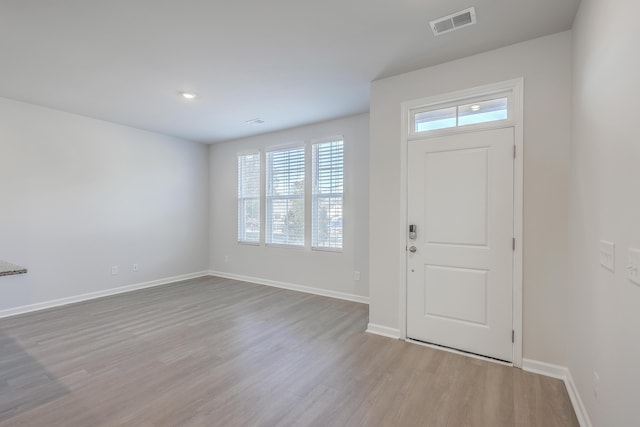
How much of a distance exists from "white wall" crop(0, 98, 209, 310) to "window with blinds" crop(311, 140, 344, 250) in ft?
8.85

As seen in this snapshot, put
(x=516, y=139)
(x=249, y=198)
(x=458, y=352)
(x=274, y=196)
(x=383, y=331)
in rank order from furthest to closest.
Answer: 1. (x=249, y=198)
2. (x=274, y=196)
3. (x=383, y=331)
4. (x=458, y=352)
5. (x=516, y=139)

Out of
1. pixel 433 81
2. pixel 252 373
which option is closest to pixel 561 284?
pixel 433 81

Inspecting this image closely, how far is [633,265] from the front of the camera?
122 centimetres

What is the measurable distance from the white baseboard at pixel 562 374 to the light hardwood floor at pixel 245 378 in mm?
59

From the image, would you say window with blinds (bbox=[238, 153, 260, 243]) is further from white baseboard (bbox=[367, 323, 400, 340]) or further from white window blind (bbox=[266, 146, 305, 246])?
white baseboard (bbox=[367, 323, 400, 340])

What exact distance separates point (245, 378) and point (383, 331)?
151 centimetres

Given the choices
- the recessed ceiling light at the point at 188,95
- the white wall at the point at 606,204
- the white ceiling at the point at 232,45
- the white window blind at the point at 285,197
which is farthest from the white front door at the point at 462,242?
the recessed ceiling light at the point at 188,95

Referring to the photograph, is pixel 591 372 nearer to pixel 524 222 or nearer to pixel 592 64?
pixel 524 222

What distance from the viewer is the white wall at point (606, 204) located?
125 cm

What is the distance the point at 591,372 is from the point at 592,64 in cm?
180

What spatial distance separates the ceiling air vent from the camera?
217 centimetres

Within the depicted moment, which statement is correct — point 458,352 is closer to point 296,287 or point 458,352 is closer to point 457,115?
point 457,115

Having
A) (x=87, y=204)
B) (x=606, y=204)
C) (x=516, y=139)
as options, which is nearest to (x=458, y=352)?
(x=606, y=204)

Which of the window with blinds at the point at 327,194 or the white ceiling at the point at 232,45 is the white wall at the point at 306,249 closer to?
the window with blinds at the point at 327,194
